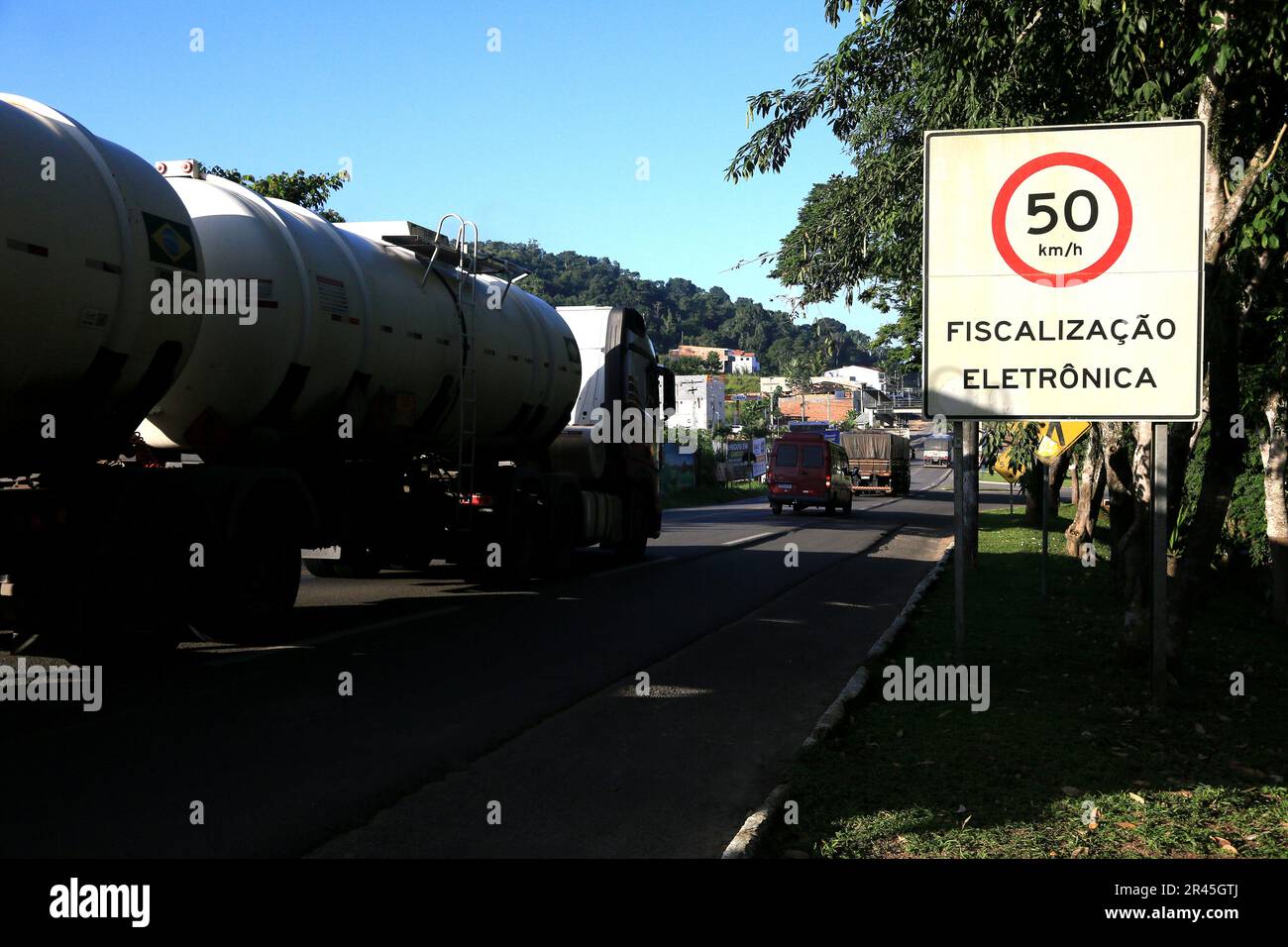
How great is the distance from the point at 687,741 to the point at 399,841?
239 centimetres

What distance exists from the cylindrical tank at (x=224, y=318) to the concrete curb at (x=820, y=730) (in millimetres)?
5536

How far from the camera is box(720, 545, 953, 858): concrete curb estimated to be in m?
4.92

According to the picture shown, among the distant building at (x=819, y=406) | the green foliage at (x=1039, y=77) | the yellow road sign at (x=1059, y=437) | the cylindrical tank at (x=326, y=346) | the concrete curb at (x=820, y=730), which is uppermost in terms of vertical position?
the distant building at (x=819, y=406)

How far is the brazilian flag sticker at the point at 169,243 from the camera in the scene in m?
8.56

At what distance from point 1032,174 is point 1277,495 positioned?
8.20 meters

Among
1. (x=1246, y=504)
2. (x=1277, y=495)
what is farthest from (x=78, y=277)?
(x=1246, y=504)

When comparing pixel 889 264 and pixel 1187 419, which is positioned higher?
pixel 889 264

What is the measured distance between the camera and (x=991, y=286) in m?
8.19

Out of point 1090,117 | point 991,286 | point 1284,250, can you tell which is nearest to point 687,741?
point 991,286

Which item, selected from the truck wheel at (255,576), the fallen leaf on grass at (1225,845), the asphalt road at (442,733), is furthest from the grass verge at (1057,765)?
the truck wheel at (255,576)

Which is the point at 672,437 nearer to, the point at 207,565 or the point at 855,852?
the point at 207,565

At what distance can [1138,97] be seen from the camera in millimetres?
8422

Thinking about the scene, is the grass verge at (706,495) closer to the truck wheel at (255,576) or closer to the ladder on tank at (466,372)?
the ladder on tank at (466,372)
